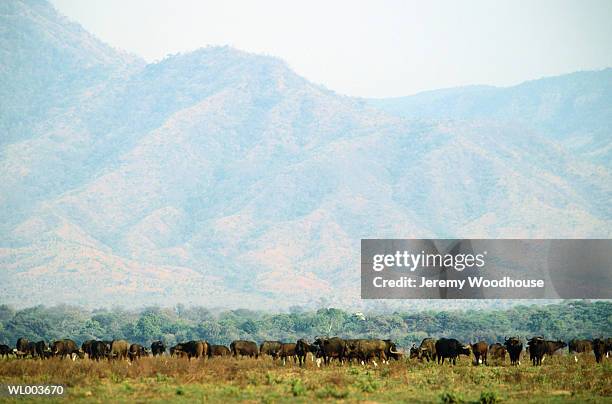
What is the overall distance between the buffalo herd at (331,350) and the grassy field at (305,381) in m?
2.83

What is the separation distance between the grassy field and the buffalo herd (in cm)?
283

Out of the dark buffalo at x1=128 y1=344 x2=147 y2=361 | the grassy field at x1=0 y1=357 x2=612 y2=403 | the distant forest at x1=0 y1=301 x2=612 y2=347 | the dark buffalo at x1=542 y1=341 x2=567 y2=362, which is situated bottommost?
the grassy field at x1=0 y1=357 x2=612 y2=403

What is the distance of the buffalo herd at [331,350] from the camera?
189 ft

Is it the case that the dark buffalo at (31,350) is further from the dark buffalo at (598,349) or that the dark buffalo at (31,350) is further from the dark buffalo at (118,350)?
the dark buffalo at (598,349)

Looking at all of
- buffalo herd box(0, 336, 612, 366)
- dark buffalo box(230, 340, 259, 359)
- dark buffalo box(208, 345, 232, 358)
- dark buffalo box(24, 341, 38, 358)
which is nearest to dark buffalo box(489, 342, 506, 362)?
buffalo herd box(0, 336, 612, 366)

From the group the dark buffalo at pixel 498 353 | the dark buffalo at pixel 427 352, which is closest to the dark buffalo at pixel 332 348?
the dark buffalo at pixel 427 352

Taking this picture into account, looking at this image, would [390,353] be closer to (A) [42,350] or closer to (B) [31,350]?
(A) [42,350]

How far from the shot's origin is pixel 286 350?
6231cm

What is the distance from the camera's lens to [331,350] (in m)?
57.6

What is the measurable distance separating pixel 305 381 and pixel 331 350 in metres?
11.9

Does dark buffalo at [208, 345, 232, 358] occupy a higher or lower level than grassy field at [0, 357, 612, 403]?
higher

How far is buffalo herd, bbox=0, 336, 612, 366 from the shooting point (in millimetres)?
57719

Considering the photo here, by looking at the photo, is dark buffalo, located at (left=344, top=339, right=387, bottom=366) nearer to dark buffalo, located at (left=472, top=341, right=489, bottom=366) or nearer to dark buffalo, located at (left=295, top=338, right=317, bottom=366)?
dark buffalo, located at (left=295, top=338, right=317, bottom=366)

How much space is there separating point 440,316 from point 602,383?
14025 centimetres
